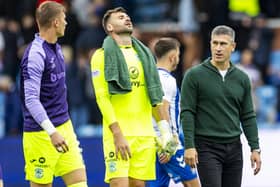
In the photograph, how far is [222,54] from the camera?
11383 mm

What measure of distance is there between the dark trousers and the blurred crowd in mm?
6581

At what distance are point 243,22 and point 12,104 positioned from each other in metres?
4.17

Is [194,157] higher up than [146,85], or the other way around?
[146,85]

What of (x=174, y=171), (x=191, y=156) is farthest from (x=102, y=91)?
(x=174, y=171)

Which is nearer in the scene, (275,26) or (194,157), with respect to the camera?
(194,157)

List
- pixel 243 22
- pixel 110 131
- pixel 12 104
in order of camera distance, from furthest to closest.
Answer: pixel 243 22
pixel 12 104
pixel 110 131

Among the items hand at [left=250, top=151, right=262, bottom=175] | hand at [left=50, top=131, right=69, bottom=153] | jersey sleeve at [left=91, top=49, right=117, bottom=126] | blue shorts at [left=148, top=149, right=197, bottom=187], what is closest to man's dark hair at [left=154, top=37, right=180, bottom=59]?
blue shorts at [left=148, top=149, right=197, bottom=187]

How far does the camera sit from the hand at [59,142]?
10789 millimetres

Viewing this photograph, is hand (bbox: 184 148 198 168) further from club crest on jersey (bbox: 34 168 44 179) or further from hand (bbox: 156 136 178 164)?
club crest on jersey (bbox: 34 168 44 179)

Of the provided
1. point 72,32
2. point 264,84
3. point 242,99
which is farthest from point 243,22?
point 242,99

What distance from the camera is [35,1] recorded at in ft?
66.0

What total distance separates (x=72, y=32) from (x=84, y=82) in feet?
4.81

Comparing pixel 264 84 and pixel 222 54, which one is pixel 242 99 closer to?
pixel 222 54

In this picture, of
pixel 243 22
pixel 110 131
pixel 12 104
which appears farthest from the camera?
pixel 243 22
